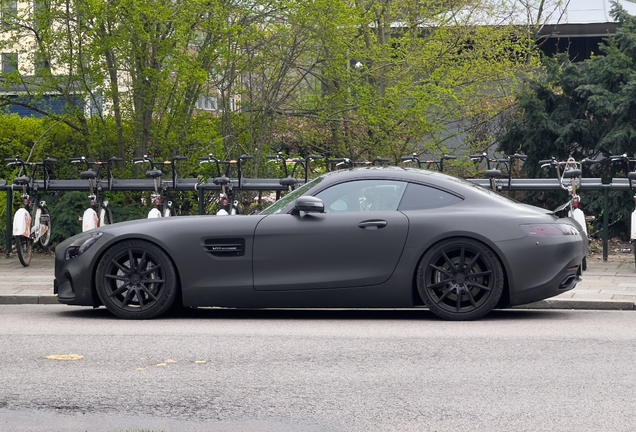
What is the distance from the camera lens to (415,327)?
8242mm

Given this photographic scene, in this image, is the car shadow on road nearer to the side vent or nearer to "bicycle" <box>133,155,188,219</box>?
the side vent

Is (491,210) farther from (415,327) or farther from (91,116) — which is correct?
(91,116)

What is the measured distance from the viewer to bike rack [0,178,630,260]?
44.8ft

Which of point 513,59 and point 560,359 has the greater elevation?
point 513,59

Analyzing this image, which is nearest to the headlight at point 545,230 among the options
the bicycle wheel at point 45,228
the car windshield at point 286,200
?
the car windshield at point 286,200

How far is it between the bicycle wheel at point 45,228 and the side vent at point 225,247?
5.98 meters

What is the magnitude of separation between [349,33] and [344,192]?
26.5ft

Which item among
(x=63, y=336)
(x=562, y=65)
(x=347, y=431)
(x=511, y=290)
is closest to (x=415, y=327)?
(x=511, y=290)

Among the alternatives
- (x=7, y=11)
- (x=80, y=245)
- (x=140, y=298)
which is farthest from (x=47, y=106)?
(x=140, y=298)

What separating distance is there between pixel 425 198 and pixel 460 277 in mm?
749

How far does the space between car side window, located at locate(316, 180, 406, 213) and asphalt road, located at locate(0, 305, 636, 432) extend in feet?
3.12

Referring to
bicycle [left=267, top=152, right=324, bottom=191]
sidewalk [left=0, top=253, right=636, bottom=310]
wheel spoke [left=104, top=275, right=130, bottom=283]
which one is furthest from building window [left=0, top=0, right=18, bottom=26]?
wheel spoke [left=104, top=275, right=130, bottom=283]

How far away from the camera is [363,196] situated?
28.8 ft

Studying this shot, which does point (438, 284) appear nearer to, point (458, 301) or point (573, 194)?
point (458, 301)
